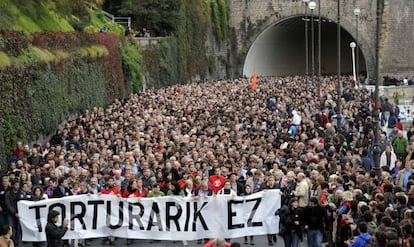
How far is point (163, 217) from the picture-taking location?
16031 millimetres

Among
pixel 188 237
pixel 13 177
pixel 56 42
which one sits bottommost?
pixel 188 237

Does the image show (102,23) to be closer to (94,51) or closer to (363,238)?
(94,51)

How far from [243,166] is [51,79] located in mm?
11670

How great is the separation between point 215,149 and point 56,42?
1121cm

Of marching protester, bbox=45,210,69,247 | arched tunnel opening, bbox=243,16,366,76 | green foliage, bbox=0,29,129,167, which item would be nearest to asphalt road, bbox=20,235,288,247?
marching protester, bbox=45,210,69,247

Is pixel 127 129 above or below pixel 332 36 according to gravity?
below

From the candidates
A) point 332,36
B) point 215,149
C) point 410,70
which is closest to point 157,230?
point 215,149

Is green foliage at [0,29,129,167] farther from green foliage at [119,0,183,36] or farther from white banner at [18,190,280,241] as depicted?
green foliage at [119,0,183,36]

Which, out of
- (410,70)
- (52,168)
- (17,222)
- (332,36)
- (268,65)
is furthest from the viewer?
(332,36)

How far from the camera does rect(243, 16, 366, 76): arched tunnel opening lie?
230 ft

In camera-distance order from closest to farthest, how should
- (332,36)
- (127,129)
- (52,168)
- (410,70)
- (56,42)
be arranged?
(52,168) < (127,129) < (56,42) < (410,70) < (332,36)

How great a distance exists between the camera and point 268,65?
7344 cm

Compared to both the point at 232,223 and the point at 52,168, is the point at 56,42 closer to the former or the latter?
the point at 52,168

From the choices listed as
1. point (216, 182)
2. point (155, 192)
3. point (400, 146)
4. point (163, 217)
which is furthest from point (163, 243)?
point (400, 146)
